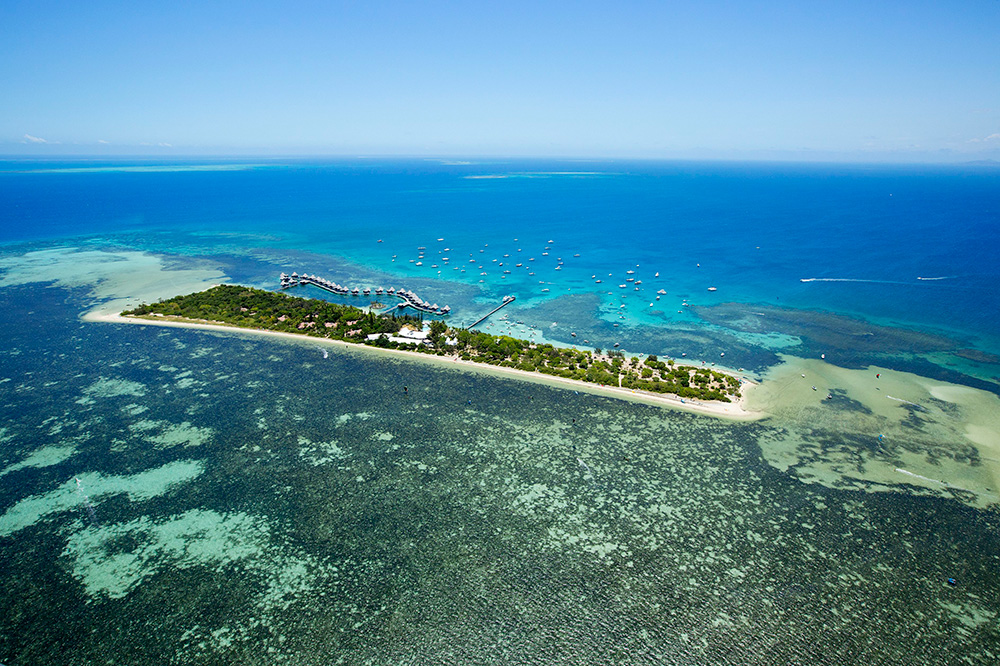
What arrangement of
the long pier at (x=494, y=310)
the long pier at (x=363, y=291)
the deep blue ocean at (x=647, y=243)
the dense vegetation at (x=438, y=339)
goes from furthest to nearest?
the deep blue ocean at (x=647, y=243) < the long pier at (x=363, y=291) < the long pier at (x=494, y=310) < the dense vegetation at (x=438, y=339)

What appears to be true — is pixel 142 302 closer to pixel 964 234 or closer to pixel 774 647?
pixel 774 647

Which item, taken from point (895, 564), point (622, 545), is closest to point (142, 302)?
point (622, 545)

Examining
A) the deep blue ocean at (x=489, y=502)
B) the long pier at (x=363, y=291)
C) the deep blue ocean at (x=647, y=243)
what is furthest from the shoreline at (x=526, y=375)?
the deep blue ocean at (x=647, y=243)

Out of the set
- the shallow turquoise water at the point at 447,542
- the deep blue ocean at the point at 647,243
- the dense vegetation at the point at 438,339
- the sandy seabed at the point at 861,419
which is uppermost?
the deep blue ocean at the point at 647,243

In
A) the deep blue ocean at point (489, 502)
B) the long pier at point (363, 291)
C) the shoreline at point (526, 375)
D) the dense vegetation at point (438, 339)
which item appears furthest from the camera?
the long pier at point (363, 291)

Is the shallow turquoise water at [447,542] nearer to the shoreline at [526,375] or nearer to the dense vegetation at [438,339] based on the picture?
the shoreline at [526,375]

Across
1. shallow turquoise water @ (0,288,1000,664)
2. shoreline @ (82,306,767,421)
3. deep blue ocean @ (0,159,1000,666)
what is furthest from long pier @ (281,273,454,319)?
shallow turquoise water @ (0,288,1000,664)
